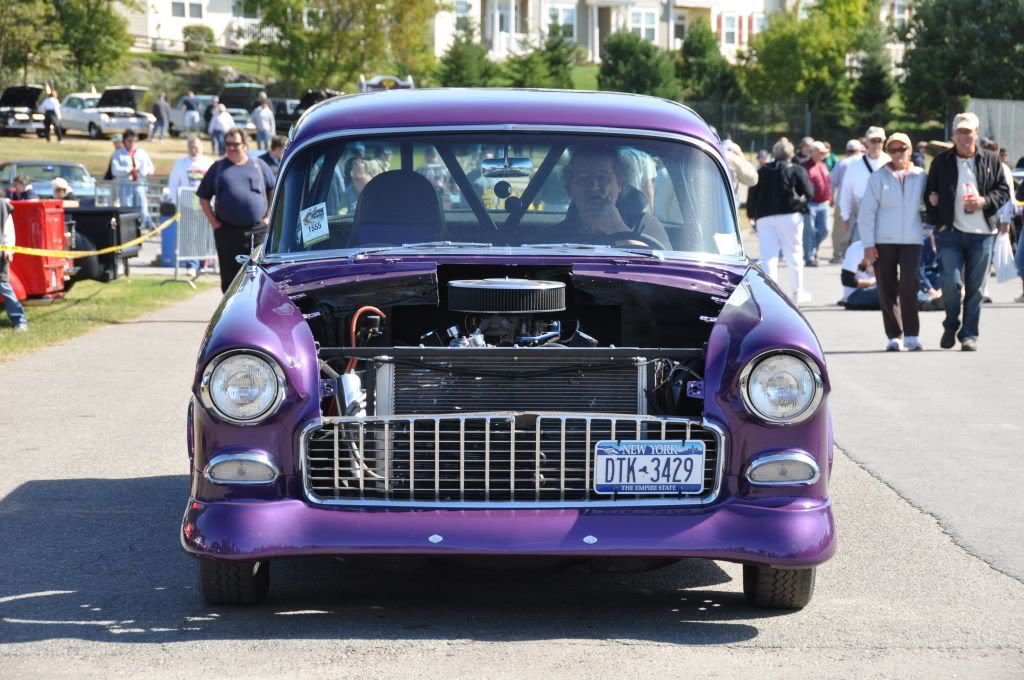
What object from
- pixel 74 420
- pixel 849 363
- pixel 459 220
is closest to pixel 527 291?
pixel 459 220

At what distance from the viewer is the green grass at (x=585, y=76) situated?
81.1 metres

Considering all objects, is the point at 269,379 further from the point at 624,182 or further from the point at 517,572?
the point at 624,182

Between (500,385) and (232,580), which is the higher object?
(500,385)

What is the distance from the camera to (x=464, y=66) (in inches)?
2662

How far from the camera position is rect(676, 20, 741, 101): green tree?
6944 centimetres

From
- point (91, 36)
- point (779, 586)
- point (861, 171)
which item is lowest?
point (779, 586)

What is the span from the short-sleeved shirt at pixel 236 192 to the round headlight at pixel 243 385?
8.55 m

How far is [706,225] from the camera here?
21.8ft

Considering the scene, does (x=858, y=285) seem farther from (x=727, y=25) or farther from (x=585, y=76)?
(x=727, y=25)

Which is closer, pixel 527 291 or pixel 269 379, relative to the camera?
pixel 269 379

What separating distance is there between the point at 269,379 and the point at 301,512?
0.45 metres

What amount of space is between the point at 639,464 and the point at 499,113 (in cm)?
211

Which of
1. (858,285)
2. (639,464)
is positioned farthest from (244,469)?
(858,285)

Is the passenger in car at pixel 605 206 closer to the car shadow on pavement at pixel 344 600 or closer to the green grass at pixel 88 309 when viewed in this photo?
the car shadow on pavement at pixel 344 600
